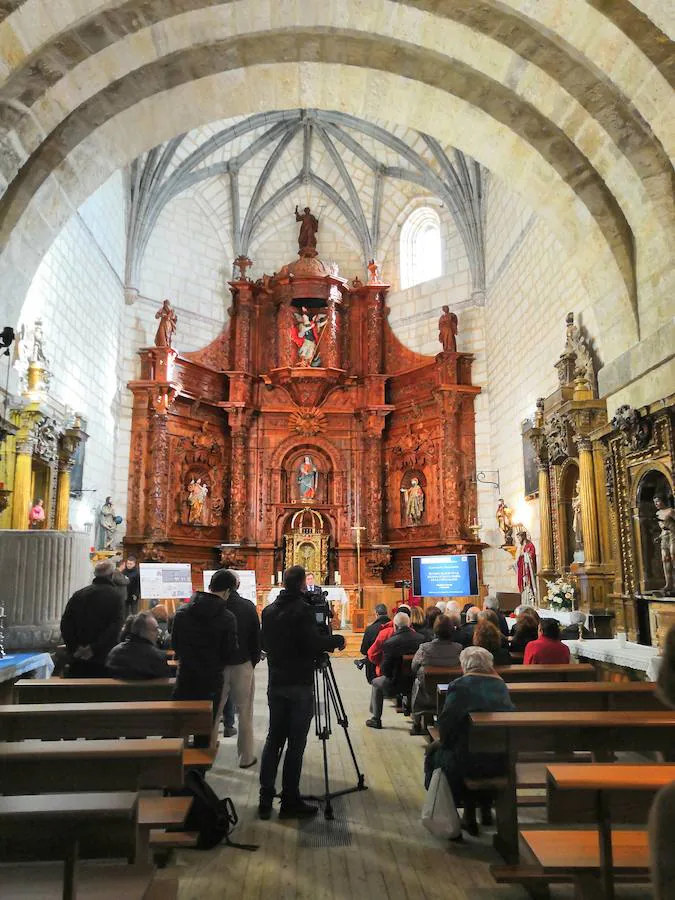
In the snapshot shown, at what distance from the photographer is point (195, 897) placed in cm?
339

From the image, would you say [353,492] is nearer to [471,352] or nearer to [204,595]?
[471,352]

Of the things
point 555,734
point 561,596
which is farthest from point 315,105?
point 555,734

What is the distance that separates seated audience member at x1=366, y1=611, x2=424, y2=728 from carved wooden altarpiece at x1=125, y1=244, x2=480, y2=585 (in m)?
9.61

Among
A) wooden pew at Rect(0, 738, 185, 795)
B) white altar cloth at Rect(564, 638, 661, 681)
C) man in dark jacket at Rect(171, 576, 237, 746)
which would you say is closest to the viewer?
wooden pew at Rect(0, 738, 185, 795)

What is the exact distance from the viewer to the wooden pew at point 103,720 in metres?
3.82

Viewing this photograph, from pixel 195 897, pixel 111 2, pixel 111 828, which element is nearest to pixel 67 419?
pixel 111 2

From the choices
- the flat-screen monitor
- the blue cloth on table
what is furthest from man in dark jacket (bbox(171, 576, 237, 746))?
the flat-screen monitor

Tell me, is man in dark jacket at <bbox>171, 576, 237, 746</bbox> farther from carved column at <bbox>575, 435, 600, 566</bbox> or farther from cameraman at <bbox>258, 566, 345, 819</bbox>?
carved column at <bbox>575, 435, 600, 566</bbox>

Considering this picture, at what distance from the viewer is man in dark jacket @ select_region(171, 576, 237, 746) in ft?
14.9

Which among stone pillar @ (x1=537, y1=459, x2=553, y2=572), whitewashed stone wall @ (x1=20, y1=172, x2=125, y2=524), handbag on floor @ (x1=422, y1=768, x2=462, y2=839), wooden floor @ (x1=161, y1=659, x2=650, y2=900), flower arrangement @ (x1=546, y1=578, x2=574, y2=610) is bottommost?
wooden floor @ (x1=161, y1=659, x2=650, y2=900)

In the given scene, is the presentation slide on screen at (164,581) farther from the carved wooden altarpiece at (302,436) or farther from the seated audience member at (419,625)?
the carved wooden altarpiece at (302,436)

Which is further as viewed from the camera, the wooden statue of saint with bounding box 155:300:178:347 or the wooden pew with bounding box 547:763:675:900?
the wooden statue of saint with bounding box 155:300:178:347

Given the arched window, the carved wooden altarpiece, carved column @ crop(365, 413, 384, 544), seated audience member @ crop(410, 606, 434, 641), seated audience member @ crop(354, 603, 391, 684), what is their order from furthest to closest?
the arched window, carved column @ crop(365, 413, 384, 544), the carved wooden altarpiece, seated audience member @ crop(354, 603, 391, 684), seated audience member @ crop(410, 606, 434, 641)

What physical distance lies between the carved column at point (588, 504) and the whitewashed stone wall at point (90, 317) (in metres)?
9.26
